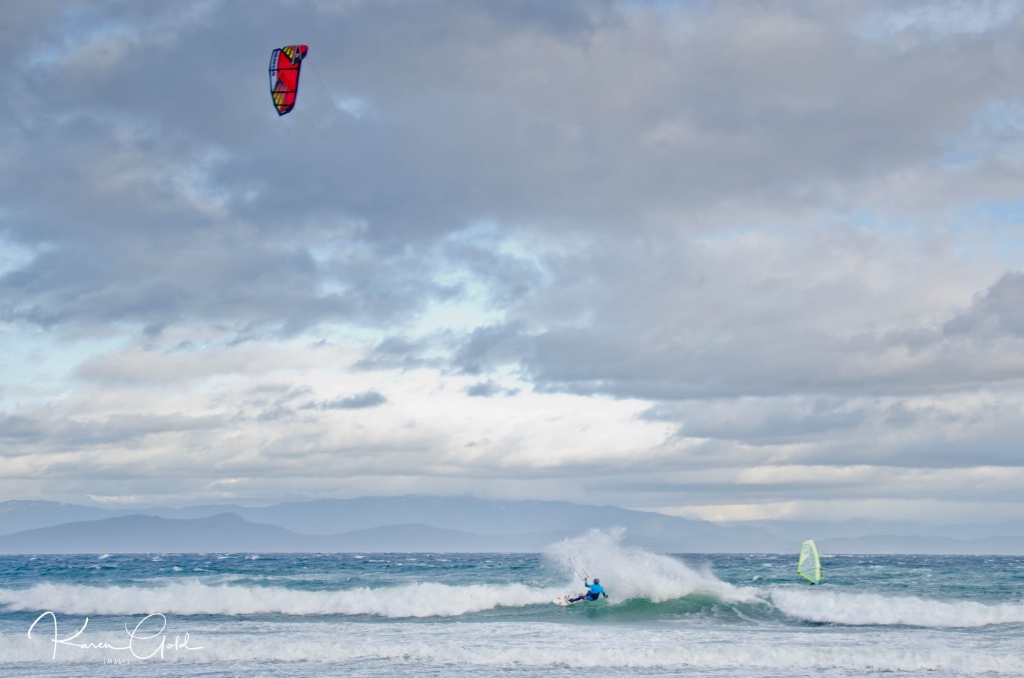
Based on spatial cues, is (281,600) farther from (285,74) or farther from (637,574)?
(285,74)

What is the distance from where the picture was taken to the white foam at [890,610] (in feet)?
110

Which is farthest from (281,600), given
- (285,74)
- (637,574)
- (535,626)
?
(285,74)

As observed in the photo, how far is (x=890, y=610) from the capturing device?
3475cm

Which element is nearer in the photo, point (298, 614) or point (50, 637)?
point (50, 637)

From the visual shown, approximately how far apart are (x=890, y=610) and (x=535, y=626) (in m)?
14.0

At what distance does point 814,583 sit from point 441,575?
21.5 metres

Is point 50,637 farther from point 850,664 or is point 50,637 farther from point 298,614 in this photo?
point 850,664

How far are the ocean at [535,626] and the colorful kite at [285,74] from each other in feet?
50.4

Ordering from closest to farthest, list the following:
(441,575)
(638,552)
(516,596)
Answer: (516,596) → (638,552) → (441,575)

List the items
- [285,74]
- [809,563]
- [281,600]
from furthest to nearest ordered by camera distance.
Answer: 1. [809,563]
2. [281,600]
3. [285,74]

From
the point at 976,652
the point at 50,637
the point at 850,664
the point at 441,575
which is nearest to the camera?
the point at 850,664

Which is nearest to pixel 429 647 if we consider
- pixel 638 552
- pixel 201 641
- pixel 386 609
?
pixel 201 641

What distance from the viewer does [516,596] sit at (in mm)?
38969

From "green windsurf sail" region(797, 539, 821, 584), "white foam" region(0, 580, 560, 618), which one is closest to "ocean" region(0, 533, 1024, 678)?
"white foam" region(0, 580, 560, 618)
